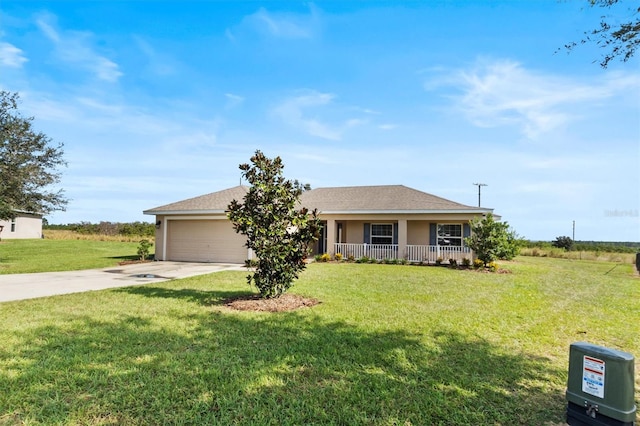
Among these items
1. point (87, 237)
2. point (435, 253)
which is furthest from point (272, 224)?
point (87, 237)

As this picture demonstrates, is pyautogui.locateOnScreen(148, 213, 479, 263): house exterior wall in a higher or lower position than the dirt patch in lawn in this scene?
higher

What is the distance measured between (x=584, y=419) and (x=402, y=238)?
15.6 meters

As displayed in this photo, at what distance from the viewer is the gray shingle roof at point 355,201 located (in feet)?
57.7

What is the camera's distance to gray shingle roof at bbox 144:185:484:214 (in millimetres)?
17594

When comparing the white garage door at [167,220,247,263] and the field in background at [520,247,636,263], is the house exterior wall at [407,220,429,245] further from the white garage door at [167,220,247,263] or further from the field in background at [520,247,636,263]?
the field in background at [520,247,636,263]

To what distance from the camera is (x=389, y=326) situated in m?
5.88

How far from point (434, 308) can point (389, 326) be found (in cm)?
195

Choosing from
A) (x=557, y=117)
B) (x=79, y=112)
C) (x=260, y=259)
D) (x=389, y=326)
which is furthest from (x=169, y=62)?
(x=557, y=117)

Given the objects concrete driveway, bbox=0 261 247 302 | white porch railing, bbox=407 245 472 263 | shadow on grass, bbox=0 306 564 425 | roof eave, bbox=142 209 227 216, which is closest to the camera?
shadow on grass, bbox=0 306 564 425

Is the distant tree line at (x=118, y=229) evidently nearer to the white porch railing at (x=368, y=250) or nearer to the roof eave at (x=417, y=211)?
the white porch railing at (x=368, y=250)

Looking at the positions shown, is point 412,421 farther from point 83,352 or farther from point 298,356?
point 83,352

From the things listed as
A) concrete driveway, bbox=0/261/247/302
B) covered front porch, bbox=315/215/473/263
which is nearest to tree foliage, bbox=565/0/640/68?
concrete driveway, bbox=0/261/247/302

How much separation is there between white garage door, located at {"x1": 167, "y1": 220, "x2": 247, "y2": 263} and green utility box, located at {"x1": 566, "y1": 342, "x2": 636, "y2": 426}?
50.2 feet

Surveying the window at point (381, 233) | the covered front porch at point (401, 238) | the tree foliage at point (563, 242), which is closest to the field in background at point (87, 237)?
the covered front porch at point (401, 238)
